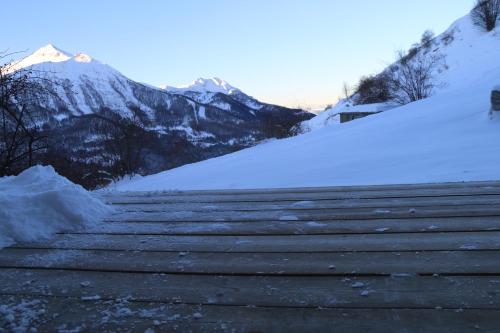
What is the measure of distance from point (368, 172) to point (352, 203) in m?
2.46

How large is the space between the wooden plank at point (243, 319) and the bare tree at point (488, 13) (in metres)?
38.0

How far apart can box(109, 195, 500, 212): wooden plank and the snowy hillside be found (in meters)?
20.6

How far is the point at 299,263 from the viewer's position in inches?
63.3

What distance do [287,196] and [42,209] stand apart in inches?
58.8

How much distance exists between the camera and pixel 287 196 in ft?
9.84

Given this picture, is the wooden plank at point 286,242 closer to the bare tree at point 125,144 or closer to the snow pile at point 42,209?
the snow pile at point 42,209

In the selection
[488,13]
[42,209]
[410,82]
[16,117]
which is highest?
[488,13]

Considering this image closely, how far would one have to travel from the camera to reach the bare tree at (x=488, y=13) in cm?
3306

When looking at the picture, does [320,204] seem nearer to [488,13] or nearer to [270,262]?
[270,262]

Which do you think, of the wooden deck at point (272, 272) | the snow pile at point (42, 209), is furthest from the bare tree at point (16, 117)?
the wooden deck at point (272, 272)

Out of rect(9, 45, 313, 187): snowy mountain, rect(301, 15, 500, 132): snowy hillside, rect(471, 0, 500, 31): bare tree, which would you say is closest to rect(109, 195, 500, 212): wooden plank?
rect(9, 45, 313, 187): snowy mountain

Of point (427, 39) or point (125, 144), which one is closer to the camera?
point (125, 144)

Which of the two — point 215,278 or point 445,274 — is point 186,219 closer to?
point 215,278

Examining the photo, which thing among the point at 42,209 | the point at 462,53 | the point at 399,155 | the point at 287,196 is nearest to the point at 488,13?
the point at 462,53
